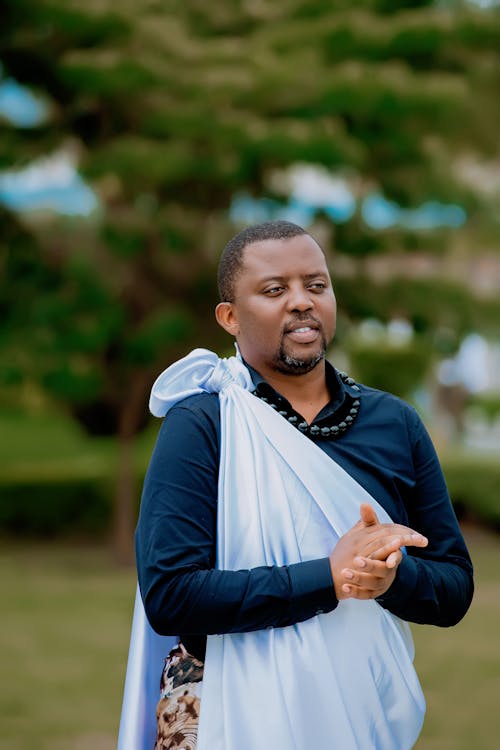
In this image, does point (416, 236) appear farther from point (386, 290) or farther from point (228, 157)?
point (228, 157)

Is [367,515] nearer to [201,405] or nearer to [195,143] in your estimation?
[201,405]

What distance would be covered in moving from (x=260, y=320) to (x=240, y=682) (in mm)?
597

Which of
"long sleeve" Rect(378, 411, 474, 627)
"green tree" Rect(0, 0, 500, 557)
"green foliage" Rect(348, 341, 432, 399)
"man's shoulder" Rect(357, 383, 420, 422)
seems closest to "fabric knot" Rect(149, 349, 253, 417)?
"man's shoulder" Rect(357, 383, 420, 422)

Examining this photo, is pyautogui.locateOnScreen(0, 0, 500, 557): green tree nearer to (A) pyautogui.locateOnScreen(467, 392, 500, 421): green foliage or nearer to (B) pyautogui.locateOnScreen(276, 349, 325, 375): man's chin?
(B) pyautogui.locateOnScreen(276, 349, 325, 375): man's chin

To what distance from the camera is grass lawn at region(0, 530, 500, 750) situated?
4898mm

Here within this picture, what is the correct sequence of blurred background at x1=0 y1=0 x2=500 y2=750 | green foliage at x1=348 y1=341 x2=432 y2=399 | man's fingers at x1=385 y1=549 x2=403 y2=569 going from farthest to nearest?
green foliage at x1=348 y1=341 x2=432 y2=399, blurred background at x1=0 y1=0 x2=500 y2=750, man's fingers at x1=385 y1=549 x2=403 y2=569

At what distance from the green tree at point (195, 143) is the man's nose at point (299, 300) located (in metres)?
6.52

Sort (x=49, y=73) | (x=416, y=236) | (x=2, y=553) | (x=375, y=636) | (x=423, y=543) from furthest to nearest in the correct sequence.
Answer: (x=2, y=553) → (x=416, y=236) → (x=49, y=73) → (x=375, y=636) → (x=423, y=543)

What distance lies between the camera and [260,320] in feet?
5.65

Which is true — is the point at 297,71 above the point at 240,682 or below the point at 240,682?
above

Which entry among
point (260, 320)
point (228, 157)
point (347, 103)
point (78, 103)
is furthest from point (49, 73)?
point (260, 320)

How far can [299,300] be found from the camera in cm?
170

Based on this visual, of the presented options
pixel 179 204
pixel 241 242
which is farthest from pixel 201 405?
pixel 179 204

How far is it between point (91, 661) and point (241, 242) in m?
5.05
